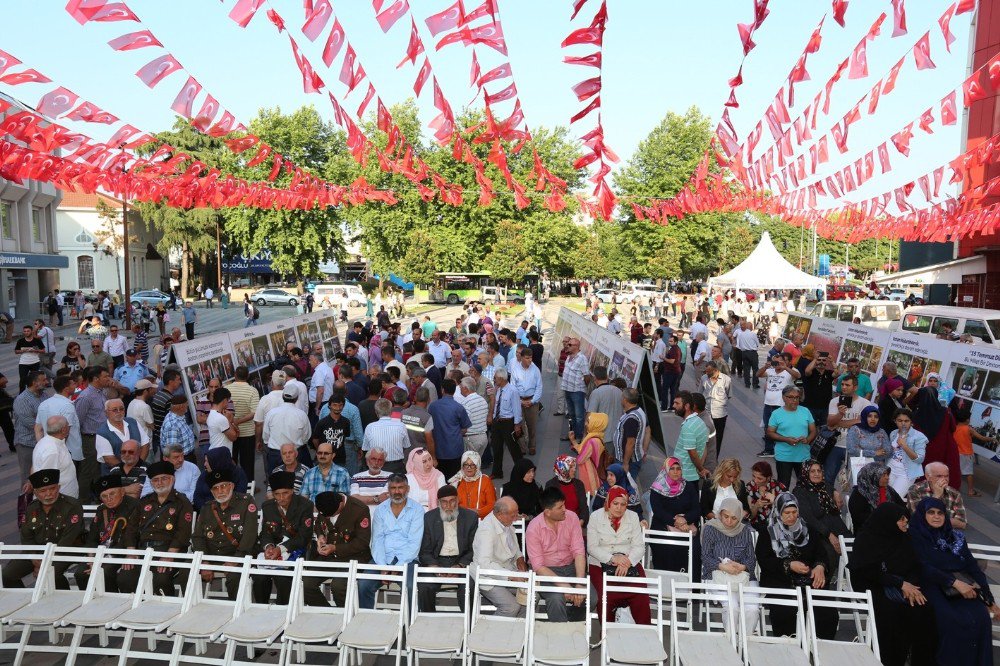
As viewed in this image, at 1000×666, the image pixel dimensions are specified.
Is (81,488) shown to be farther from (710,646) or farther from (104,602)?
(710,646)

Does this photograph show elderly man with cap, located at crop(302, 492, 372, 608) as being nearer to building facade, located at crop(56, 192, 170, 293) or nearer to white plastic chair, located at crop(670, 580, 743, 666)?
white plastic chair, located at crop(670, 580, 743, 666)

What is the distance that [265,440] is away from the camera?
8391 millimetres

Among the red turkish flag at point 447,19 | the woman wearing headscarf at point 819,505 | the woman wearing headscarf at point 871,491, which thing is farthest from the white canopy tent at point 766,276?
the red turkish flag at point 447,19

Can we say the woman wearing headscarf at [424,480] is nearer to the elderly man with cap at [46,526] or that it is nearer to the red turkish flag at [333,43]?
the elderly man with cap at [46,526]

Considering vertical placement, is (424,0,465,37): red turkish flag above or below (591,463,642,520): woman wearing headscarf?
above

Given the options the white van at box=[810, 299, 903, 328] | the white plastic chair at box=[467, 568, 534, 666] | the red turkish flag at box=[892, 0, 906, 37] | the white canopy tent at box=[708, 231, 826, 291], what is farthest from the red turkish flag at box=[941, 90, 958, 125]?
the white canopy tent at box=[708, 231, 826, 291]

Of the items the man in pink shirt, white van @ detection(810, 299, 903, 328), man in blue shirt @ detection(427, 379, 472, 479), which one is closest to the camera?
the man in pink shirt

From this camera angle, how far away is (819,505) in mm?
6000

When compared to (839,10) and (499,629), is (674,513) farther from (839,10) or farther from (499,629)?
(839,10)

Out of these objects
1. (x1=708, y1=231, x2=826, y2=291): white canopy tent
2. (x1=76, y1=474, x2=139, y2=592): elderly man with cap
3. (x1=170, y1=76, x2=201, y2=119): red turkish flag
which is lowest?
(x1=76, y1=474, x2=139, y2=592): elderly man with cap

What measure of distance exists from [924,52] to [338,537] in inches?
304

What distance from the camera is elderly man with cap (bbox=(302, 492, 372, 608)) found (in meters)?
5.56

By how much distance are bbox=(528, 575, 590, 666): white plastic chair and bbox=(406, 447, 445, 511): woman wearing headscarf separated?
1542mm

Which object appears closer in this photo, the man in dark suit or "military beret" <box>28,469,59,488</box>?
the man in dark suit
